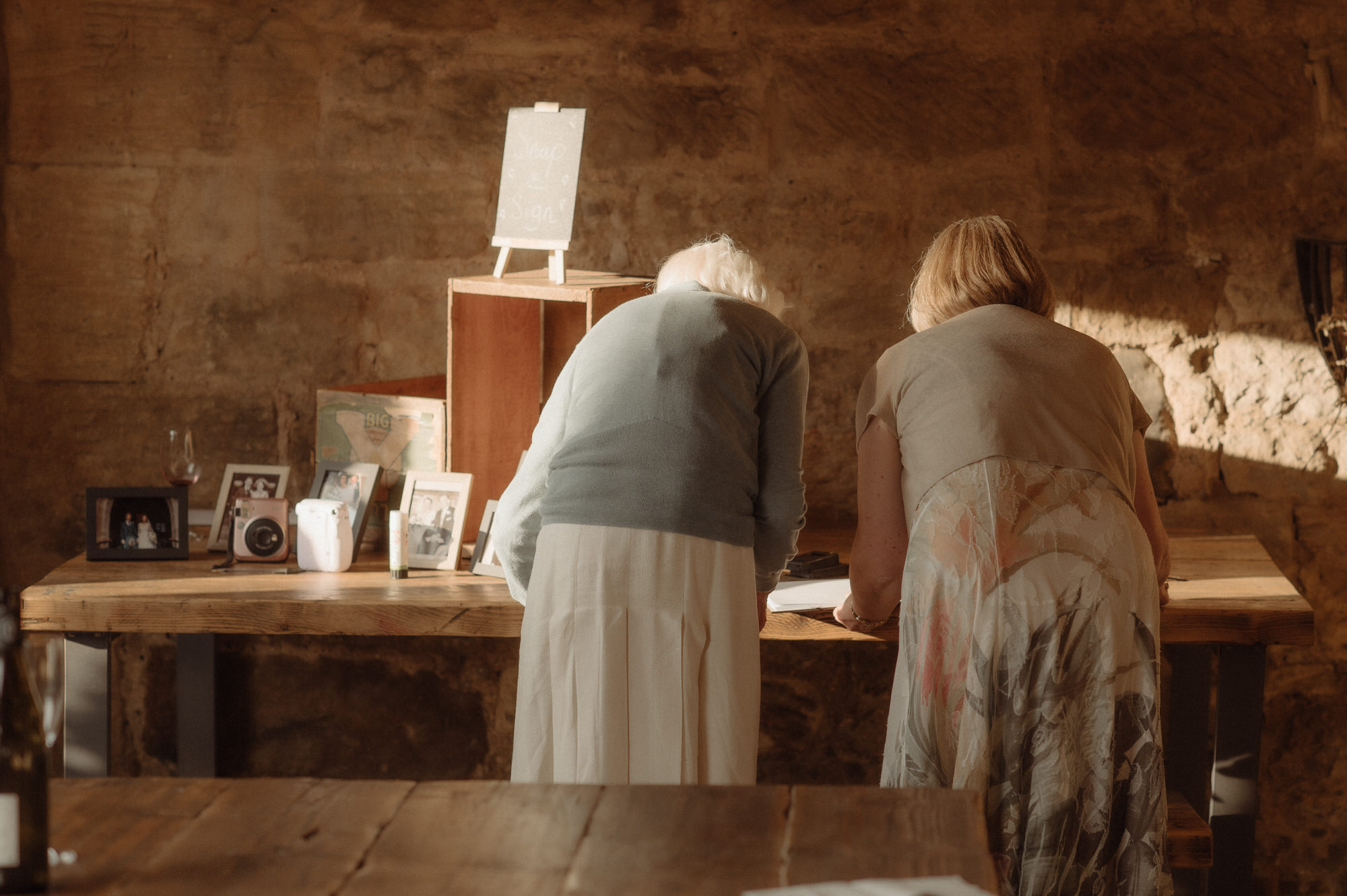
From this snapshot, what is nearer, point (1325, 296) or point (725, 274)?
point (725, 274)

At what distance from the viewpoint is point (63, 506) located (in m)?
3.55

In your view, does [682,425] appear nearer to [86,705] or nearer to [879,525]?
[879,525]

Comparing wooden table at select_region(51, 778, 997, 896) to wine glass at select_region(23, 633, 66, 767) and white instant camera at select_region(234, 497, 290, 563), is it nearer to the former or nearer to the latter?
wine glass at select_region(23, 633, 66, 767)

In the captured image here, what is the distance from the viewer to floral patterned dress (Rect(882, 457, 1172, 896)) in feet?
6.86

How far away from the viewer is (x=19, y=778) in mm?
1178

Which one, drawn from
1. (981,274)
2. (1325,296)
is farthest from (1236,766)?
(1325,296)

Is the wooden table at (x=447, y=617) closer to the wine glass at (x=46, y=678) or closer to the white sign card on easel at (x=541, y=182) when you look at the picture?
the white sign card on easel at (x=541, y=182)

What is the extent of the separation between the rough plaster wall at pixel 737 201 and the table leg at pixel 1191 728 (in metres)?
0.56

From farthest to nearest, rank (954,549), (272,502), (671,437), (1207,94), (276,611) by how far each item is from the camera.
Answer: (1207,94) → (272,502) → (276,611) → (671,437) → (954,549)

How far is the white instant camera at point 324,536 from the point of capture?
2957 mm

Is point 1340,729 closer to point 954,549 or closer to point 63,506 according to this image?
point 954,549

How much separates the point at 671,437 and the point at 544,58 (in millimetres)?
1583

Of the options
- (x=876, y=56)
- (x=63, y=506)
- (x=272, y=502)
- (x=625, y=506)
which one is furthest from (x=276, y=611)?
(x=876, y=56)

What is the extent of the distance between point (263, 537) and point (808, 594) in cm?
129
